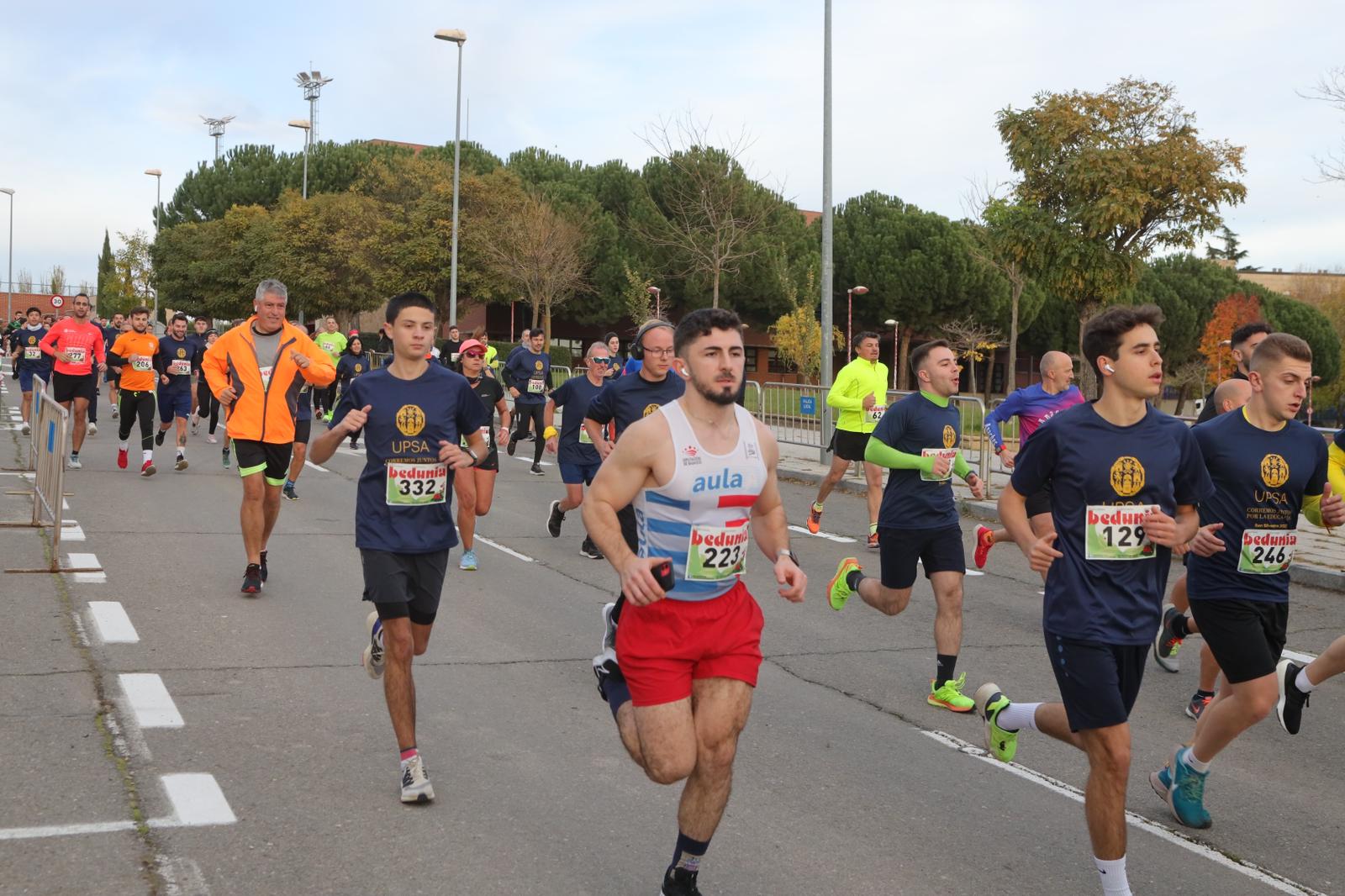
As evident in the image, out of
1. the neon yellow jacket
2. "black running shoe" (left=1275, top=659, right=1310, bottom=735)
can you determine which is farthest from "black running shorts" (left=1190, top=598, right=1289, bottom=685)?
the neon yellow jacket

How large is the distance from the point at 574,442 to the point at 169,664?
15.7ft

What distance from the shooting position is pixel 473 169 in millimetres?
60344

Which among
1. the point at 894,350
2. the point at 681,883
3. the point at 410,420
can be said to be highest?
the point at 894,350

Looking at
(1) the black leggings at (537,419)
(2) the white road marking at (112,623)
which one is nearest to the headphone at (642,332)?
(2) the white road marking at (112,623)

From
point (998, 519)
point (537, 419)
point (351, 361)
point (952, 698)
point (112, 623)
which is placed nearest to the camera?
point (952, 698)

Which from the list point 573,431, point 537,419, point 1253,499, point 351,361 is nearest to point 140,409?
point 537,419

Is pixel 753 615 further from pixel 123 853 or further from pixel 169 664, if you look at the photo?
pixel 169 664

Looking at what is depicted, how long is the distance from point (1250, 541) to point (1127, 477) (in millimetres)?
1175

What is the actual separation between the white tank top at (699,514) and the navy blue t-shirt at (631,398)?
412 centimetres

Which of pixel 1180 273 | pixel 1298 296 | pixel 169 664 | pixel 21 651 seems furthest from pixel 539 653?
pixel 1298 296

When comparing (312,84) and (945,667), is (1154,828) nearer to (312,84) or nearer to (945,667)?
(945,667)

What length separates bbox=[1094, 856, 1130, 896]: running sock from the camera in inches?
155

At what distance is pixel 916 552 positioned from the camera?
7027 mm

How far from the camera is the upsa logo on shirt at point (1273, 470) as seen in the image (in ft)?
17.0
